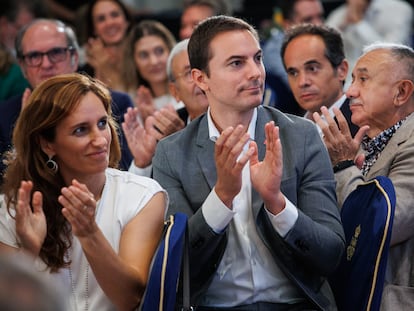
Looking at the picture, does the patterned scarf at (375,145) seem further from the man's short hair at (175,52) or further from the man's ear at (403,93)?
the man's short hair at (175,52)

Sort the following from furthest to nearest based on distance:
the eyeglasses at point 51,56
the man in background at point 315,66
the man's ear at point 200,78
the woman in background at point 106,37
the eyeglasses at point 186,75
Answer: the woman in background at point 106,37
the eyeglasses at point 51,56
the eyeglasses at point 186,75
the man in background at point 315,66
the man's ear at point 200,78

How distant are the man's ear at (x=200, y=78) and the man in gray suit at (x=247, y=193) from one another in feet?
0.04

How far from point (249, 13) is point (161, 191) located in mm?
4929

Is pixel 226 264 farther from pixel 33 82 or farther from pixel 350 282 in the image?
pixel 33 82

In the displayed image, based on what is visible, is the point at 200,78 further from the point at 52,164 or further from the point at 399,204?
the point at 399,204

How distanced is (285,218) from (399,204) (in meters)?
0.44

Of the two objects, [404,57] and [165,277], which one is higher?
[404,57]

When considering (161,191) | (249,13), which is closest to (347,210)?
(161,191)

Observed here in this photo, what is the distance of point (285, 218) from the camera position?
2240 mm

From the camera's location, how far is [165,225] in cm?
220

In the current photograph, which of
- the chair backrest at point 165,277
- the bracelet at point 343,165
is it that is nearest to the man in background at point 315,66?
the bracelet at point 343,165

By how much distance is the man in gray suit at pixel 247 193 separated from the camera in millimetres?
2236

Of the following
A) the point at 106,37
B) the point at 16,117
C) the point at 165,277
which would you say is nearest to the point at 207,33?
the point at 165,277

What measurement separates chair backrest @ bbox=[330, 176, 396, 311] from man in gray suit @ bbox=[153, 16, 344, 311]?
7cm
